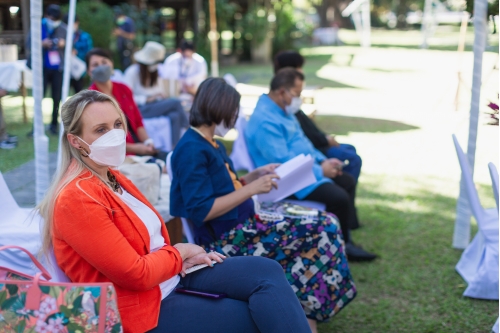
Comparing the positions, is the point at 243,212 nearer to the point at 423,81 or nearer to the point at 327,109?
the point at 327,109

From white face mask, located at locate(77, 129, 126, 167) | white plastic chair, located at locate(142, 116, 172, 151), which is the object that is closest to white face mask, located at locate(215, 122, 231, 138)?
white face mask, located at locate(77, 129, 126, 167)

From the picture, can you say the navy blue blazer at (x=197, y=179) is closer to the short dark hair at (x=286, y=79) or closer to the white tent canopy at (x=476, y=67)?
the short dark hair at (x=286, y=79)

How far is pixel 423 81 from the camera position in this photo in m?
15.5

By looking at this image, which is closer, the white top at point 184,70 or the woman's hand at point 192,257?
the woman's hand at point 192,257

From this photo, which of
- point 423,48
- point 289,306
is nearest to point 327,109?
point 289,306

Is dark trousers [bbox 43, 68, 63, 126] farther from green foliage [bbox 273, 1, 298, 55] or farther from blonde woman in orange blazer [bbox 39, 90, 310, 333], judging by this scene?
green foliage [bbox 273, 1, 298, 55]

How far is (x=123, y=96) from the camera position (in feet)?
15.5

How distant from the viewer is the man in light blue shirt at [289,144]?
386cm

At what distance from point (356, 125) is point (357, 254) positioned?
5581 millimetres

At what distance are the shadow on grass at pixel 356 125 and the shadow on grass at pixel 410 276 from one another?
3434 mm

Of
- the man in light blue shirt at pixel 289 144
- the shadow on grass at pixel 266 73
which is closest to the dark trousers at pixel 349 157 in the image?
the man in light blue shirt at pixel 289 144

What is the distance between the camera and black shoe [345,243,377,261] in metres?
4.19

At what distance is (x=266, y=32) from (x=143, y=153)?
55.4ft

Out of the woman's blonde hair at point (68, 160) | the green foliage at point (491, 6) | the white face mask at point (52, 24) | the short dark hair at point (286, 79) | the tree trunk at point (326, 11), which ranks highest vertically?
the tree trunk at point (326, 11)
